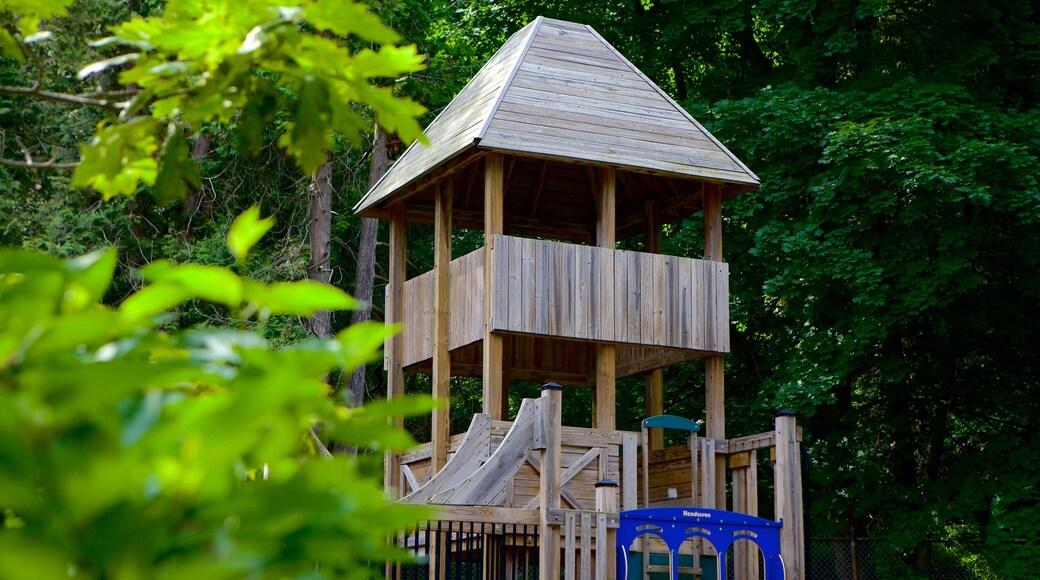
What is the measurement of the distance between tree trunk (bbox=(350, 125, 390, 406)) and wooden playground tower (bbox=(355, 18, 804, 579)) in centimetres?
713

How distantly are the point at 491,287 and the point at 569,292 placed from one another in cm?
95

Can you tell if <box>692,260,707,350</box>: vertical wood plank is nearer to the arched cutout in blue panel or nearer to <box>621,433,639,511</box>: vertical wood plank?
<box>621,433,639,511</box>: vertical wood plank

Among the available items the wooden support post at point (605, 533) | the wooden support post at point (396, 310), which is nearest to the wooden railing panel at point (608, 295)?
the wooden support post at point (396, 310)

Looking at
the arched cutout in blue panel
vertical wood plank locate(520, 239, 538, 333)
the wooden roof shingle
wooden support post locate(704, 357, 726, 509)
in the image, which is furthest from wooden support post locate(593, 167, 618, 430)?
the arched cutout in blue panel

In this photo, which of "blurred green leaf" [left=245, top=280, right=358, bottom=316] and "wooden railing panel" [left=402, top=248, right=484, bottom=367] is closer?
"blurred green leaf" [left=245, top=280, right=358, bottom=316]

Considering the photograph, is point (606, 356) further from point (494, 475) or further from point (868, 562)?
point (868, 562)

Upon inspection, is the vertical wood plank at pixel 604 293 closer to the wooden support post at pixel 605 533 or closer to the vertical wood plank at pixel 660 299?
the vertical wood plank at pixel 660 299

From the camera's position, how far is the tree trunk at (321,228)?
79.5 ft

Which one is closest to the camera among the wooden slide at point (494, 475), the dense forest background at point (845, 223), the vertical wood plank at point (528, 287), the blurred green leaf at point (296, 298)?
the blurred green leaf at point (296, 298)

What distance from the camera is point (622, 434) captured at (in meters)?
12.8

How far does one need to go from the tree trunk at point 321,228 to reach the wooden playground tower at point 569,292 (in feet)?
23.3

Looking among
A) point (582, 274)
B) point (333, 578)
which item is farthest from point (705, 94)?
point (333, 578)

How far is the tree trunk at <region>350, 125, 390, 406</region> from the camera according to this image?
79.8 ft

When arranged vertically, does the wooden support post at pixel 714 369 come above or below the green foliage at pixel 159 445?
below
